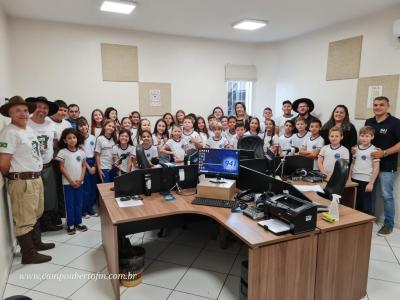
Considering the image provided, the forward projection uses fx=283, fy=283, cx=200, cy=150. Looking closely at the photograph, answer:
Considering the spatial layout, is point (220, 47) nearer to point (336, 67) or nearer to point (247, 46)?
point (247, 46)

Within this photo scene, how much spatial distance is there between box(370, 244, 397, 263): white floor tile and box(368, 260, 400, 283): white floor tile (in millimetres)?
91

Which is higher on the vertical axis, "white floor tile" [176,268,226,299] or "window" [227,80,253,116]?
"window" [227,80,253,116]

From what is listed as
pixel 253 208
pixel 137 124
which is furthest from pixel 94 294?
pixel 137 124

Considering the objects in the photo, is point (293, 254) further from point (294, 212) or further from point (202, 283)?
point (202, 283)

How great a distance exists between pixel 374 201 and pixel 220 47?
4.13 metres

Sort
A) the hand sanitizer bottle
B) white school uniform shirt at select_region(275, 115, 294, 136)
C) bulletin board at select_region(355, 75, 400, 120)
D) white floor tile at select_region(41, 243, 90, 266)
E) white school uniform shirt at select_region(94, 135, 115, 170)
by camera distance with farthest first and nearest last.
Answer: white school uniform shirt at select_region(275, 115, 294, 136)
white school uniform shirt at select_region(94, 135, 115, 170)
bulletin board at select_region(355, 75, 400, 120)
white floor tile at select_region(41, 243, 90, 266)
the hand sanitizer bottle

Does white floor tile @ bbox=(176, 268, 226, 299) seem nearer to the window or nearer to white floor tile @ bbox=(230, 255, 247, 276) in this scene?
white floor tile @ bbox=(230, 255, 247, 276)

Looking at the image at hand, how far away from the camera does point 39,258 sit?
118 inches

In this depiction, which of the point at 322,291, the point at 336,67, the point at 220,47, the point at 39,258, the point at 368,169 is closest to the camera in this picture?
the point at 322,291

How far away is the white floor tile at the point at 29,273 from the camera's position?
268 cm

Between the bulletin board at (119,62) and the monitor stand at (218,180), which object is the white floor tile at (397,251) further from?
the bulletin board at (119,62)

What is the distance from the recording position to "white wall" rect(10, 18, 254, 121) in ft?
15.3

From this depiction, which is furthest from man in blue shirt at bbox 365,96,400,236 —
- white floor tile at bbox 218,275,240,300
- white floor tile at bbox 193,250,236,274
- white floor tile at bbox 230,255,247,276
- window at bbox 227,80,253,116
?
window at bbox 227,80,253,116

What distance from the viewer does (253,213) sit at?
232 centimetres
